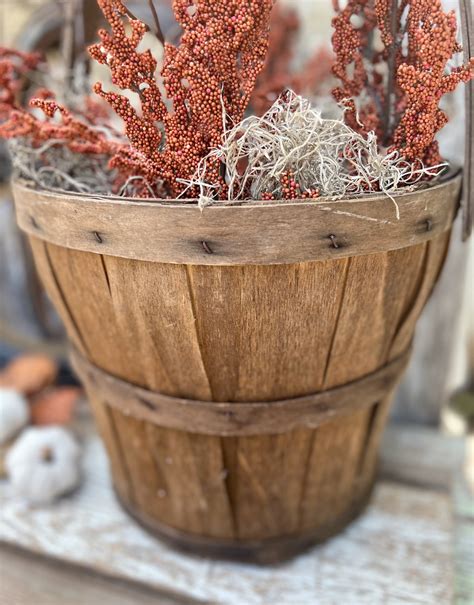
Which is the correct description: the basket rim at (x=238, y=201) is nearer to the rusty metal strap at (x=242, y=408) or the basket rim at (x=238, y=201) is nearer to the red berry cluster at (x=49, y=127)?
the red berry cluster at (x=49, y=127)

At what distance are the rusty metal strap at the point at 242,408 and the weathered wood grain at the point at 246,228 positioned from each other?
23 centimetres

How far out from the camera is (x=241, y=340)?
28.8 inches

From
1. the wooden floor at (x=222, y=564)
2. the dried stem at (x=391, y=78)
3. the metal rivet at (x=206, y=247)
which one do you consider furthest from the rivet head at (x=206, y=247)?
the wooden floor at (x=222, y=564)

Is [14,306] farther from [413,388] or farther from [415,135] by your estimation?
[415,135]

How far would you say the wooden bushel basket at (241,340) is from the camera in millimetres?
665

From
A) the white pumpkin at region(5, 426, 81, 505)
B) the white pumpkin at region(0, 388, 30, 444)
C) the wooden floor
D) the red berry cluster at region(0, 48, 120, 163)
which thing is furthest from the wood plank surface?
the red berry cluster at region(0, 48, 120, 163)

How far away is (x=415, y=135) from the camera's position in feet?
2.35

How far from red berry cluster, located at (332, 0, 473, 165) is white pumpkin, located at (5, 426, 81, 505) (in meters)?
0.81

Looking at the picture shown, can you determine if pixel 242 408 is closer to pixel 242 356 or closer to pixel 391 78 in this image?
pixel 242 356

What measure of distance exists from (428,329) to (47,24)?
1281 mm

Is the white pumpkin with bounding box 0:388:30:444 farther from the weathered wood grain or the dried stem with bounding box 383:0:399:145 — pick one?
the dried stem with bounding box 383:0:399:145

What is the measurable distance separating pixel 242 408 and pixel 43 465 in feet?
1.62

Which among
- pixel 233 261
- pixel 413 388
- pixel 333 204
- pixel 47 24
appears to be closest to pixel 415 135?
pixel 333 204

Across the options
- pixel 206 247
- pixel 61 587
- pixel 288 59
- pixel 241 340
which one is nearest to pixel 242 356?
pixel 241 340
